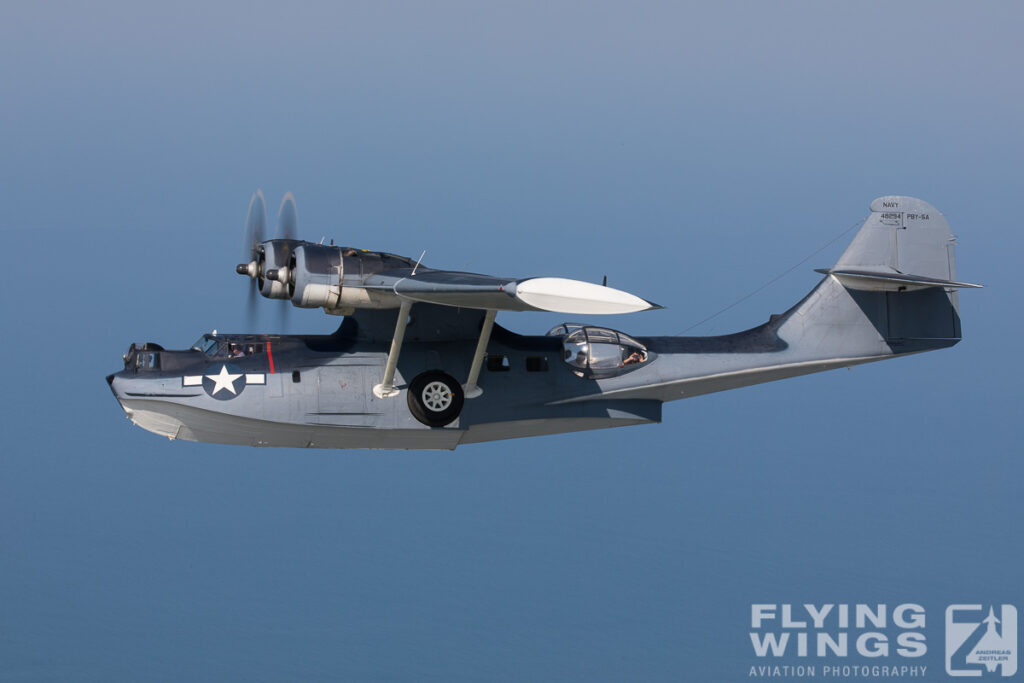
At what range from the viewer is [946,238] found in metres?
21.2

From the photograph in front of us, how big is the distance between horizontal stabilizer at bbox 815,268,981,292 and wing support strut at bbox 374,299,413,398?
246 inches

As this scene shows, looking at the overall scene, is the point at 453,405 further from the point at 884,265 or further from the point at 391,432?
the point at 884,265

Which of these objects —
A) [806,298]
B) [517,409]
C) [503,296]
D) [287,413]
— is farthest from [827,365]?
[287,413]

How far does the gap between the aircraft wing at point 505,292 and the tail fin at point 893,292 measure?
594 centimetres

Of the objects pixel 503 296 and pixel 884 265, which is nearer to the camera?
pixel 503 296

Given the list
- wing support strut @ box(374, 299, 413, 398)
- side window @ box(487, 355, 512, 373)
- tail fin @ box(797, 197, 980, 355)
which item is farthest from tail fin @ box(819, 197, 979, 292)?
wing support strut @ box(374, 299, 413, 398)

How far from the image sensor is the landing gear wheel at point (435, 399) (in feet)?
61.4

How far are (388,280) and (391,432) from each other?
7.25 feet

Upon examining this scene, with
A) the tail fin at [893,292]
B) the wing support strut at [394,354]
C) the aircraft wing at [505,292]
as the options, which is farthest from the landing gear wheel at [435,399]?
the tail fin at [893,292]

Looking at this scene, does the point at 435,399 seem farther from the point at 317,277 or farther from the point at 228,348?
the point at 228,348

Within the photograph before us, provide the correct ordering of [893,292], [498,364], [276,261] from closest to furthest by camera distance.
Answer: [276,261] < [498,364] < [893,292]

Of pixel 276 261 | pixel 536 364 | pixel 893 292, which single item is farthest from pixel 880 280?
pixel 276 261

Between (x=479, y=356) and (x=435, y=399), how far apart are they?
81 cm

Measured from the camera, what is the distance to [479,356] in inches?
738
